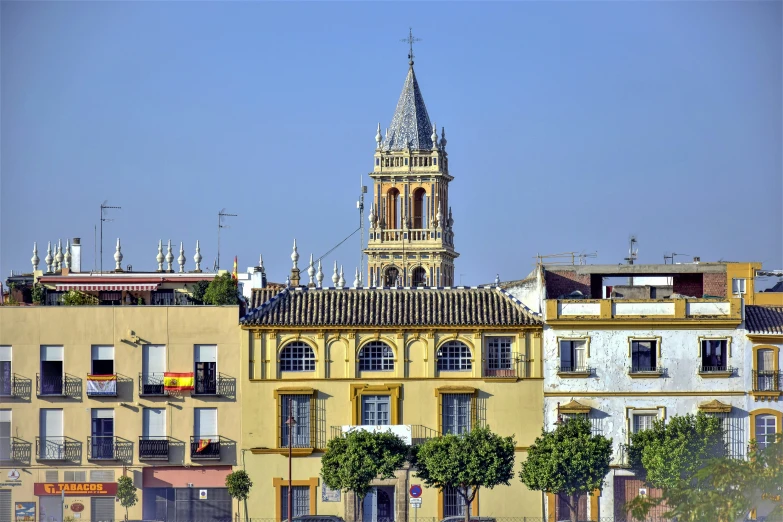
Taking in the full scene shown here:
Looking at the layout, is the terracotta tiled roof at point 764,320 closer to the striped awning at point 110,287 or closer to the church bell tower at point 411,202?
the striped awning at point 110,287

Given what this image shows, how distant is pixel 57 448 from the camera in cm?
9412

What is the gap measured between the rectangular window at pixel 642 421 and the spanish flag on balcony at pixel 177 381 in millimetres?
18946

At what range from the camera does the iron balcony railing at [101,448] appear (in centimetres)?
9388

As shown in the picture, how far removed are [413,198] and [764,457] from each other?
10720 centimetres

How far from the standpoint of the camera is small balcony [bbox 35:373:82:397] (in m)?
94.2

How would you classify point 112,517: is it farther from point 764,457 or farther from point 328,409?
point 764,457

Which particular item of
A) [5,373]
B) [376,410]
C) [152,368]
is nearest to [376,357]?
[376,410]

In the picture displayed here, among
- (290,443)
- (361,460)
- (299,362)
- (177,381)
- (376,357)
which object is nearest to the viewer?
(290,443)

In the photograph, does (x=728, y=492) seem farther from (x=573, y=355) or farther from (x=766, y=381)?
(x=573, y=355)

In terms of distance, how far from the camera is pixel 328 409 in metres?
93.8

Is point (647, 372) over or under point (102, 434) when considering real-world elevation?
over

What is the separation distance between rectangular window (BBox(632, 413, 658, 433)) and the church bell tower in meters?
74.0

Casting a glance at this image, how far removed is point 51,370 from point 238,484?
9.77 metres

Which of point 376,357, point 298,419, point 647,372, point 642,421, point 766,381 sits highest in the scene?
point 376,357
